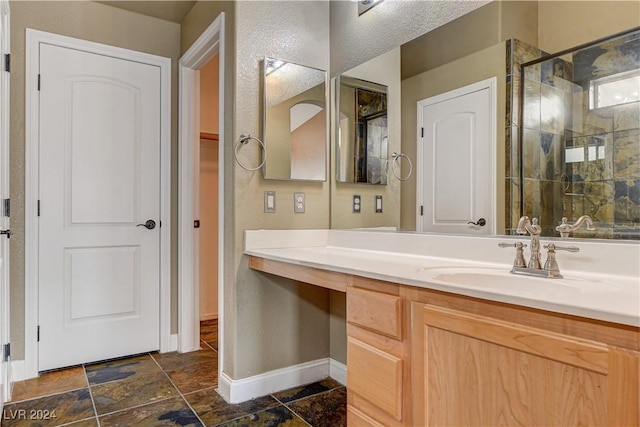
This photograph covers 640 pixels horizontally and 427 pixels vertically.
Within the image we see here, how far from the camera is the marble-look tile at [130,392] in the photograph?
6.66ft

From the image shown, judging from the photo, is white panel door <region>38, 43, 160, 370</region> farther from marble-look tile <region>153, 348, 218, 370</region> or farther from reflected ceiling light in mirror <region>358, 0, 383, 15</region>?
reflected ceiling light in mirror <region>358, 0, 383, 15</region>

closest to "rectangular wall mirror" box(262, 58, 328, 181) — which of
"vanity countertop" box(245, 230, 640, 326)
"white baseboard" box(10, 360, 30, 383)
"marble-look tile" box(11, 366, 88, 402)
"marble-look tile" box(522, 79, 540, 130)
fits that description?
"vanity countertop" box(245, 230, 640, 326)

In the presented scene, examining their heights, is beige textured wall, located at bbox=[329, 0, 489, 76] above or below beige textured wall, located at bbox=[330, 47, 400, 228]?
above

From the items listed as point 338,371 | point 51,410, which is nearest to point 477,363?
point 338,371

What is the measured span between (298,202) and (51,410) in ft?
5.22

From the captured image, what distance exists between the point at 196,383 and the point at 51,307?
1008 mm

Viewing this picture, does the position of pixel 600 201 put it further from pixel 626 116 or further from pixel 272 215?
pixel 272 215

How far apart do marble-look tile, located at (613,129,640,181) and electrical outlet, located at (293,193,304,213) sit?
1.44m

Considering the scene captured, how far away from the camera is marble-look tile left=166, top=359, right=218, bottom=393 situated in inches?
88.4

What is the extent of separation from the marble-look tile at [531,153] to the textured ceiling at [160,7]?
2152mm

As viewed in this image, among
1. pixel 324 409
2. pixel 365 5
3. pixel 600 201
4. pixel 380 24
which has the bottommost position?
pixel 324 409

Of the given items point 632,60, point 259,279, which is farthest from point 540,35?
point 259,279

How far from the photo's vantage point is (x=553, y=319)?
878 mm

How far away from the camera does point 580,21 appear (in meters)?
1.39
